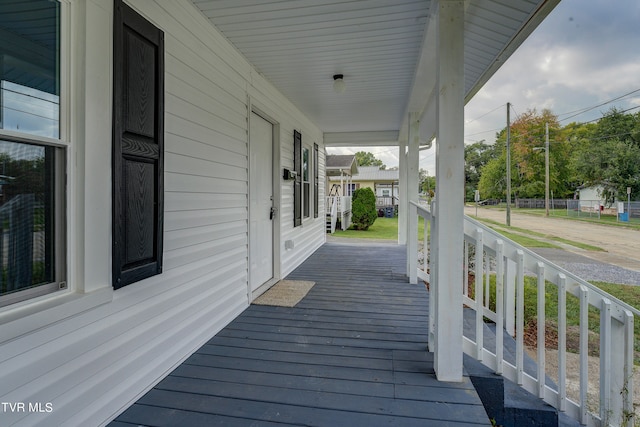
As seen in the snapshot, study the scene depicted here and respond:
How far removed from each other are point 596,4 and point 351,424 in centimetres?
476

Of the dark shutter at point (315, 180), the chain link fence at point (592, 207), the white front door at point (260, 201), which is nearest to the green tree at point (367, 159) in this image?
the chain link fence at point (592, 207)

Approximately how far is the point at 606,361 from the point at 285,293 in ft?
9.31

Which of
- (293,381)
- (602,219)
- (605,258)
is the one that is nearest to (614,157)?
(602,219)

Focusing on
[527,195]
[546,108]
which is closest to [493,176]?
[527,195]

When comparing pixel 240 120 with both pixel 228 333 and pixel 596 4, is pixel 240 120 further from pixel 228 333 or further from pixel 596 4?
pixel 596 4

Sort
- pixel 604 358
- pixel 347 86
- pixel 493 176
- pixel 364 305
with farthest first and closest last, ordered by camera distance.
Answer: pixel 493 176, pixel 347 86, pixel 364 305, pixel 604 358

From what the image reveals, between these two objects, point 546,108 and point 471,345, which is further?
point 546,108

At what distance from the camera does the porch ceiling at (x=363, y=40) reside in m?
2.22

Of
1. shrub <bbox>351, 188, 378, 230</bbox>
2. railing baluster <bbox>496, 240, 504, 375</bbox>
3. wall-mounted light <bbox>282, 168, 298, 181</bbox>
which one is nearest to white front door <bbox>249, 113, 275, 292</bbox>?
wall-mounted light <bbox>282, 168, 298, 181</bbox>

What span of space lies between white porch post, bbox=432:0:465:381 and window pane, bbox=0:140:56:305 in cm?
195

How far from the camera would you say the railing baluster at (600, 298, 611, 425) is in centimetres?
182

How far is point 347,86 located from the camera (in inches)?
158

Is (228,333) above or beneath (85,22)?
beneath

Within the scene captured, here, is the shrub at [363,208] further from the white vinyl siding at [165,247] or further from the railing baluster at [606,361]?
the railing baluster at [606,361]
